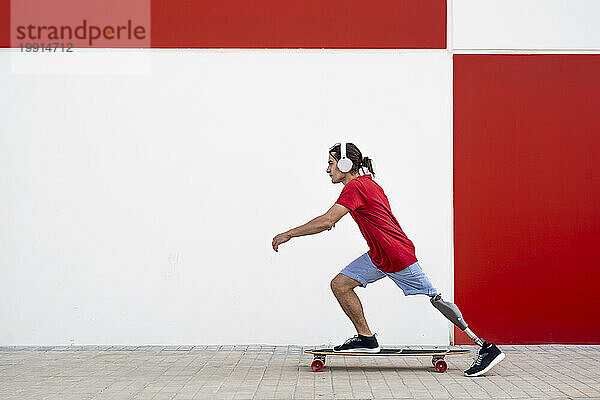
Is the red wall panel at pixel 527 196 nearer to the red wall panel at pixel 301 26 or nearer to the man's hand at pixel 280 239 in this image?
the red wall panel at pixel 301 26

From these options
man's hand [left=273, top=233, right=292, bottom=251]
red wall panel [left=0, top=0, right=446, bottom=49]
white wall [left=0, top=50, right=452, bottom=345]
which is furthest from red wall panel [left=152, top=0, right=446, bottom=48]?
man's hand [left=273, top=233, right=292, bottom=251]

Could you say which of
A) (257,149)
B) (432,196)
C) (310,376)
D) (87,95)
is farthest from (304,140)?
(310,376)

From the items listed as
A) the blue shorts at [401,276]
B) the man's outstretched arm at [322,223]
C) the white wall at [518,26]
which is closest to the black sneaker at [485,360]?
the blue shorts at [401,276]

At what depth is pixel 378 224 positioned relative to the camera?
7.66 metres

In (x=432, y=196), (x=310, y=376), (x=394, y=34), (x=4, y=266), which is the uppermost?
(x=394, y=34)

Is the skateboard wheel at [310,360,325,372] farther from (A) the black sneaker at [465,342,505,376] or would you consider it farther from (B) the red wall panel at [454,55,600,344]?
(B) the red wall panel at [454,55,600,344]

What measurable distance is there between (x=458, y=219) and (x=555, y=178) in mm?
995

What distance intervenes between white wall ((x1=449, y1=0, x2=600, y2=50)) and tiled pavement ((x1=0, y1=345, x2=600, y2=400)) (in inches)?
112

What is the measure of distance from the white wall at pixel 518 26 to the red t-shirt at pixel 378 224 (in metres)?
2.46

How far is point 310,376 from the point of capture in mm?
7531

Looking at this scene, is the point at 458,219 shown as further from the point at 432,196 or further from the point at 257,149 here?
the point at 257,149

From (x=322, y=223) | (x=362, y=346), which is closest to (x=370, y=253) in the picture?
(x=322, y=223)

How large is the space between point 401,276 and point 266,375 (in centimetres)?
128

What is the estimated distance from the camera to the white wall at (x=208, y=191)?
941cm
